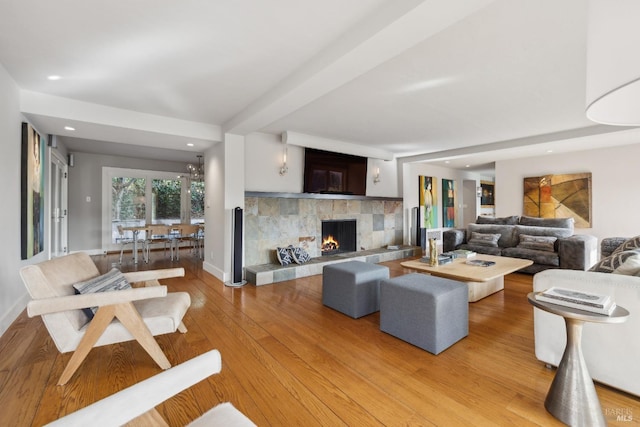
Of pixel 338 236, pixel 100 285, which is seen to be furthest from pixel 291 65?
pixel 338 236

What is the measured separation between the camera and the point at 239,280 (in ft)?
13.7

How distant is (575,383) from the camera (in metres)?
1.50

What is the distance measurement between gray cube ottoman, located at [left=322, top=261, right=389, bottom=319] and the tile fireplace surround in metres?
1.86

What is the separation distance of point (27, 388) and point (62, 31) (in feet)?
7.88

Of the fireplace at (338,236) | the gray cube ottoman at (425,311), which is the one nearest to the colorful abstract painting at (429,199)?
the fireplace at (338,236)

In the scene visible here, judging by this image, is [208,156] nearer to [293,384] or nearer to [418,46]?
[418,46]

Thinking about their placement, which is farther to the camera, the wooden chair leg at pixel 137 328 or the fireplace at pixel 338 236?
the fireplace at pixel 338 236

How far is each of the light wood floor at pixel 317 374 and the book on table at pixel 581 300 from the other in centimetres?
61

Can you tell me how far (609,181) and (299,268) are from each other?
20.2ft

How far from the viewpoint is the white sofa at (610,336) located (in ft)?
5.38

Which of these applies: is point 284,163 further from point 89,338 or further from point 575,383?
point 575,383

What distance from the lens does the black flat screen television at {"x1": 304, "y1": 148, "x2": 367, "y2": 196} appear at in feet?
17.5

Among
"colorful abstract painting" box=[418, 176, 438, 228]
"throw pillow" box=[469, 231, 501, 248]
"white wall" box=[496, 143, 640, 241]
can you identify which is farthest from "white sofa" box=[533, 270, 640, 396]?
"colorful abstract painting" box=[418, 176, 438, 228]

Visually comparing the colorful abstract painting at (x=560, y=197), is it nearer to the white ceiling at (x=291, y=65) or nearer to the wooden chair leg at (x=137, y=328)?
the white ceiling at (x=291, y=65)
